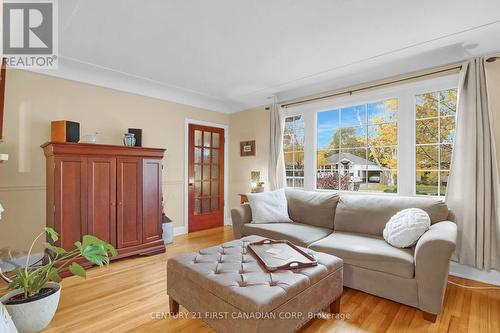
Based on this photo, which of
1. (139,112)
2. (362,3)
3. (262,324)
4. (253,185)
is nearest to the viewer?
(262,324)

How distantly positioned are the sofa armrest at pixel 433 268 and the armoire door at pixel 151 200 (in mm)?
2923

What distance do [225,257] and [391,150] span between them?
8.14 feet

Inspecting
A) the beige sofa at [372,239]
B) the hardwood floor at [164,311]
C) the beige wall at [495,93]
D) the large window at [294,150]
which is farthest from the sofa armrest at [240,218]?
the beige wall at [495,93]

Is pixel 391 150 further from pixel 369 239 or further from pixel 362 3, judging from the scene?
pixel 362 3

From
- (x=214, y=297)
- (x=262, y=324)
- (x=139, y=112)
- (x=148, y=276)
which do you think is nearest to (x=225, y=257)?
(x=214, y=297)

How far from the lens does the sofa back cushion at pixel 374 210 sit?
251 centimetres

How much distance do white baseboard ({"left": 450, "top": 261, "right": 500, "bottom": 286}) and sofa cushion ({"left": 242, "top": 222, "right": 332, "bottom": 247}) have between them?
129 cm

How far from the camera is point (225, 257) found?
1996mm

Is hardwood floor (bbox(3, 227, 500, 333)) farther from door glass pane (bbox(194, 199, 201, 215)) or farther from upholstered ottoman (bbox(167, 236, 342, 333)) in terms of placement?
door glass pane (bbox(194, 199, 201, 215))

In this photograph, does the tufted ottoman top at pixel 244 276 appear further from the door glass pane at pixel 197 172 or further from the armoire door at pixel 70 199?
the door glass pane at pixel 197 172

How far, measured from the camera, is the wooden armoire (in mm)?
2703

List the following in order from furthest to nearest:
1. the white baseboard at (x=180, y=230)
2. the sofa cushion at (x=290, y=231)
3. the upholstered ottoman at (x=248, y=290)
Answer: the white baseboard at (x=180, y=230) < the sofa cushion at (x=290, y=231) < the upholstered ottoman at (x=248, y=290)

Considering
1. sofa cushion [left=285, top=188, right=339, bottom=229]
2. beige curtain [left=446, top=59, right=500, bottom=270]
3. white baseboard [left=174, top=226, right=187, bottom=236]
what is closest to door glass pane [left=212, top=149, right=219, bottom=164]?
white baseboard [left=174, top=226, right=187, bottom=236]

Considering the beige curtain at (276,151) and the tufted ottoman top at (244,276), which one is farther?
the beige curtain at (276,151)
